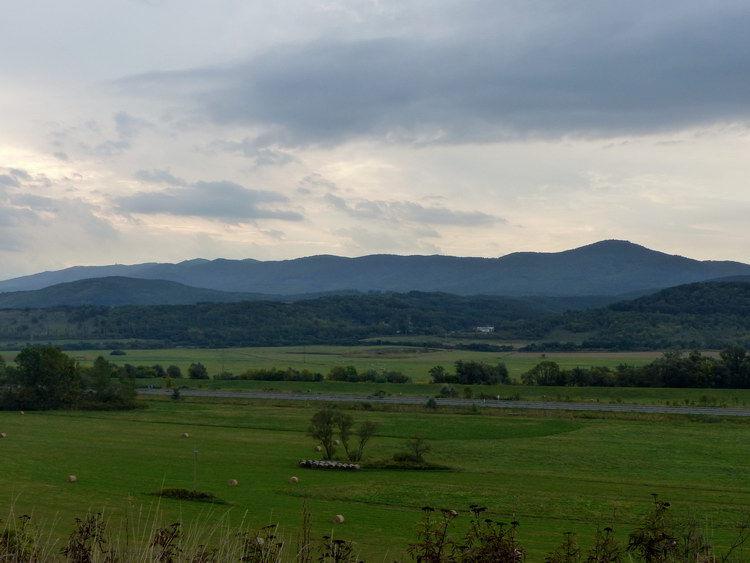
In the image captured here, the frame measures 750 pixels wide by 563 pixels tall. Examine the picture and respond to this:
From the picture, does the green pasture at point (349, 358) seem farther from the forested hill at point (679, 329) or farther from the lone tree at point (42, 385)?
the lone tree at point (42, 385)

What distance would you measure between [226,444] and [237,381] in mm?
52215

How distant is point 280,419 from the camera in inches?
2854

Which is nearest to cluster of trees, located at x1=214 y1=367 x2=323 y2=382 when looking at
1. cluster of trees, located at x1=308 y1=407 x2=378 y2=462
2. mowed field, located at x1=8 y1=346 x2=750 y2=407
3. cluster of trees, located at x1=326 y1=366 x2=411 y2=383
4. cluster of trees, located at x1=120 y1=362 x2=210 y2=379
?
cluster of trees, located at x1=326 y1=366 x2=411 y2=383

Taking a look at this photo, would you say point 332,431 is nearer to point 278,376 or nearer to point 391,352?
point 278,376

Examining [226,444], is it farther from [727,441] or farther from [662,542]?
[662,542]

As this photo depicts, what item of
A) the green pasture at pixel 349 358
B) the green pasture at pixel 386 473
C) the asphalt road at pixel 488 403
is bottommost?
the green pasture at pixel 386 473

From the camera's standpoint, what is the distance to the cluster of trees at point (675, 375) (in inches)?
3698

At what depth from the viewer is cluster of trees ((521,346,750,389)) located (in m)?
93.9

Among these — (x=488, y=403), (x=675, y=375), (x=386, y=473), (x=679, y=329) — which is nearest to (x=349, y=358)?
(x=675, y=375)

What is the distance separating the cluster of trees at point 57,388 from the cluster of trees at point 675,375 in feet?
163

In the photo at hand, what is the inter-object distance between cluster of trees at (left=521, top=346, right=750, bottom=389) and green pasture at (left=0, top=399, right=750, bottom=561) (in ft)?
91.3

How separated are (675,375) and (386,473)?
60.8 meters

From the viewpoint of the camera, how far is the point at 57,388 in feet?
283

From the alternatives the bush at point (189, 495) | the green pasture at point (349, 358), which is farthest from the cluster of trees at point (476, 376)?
the bush at point (189, 495)
